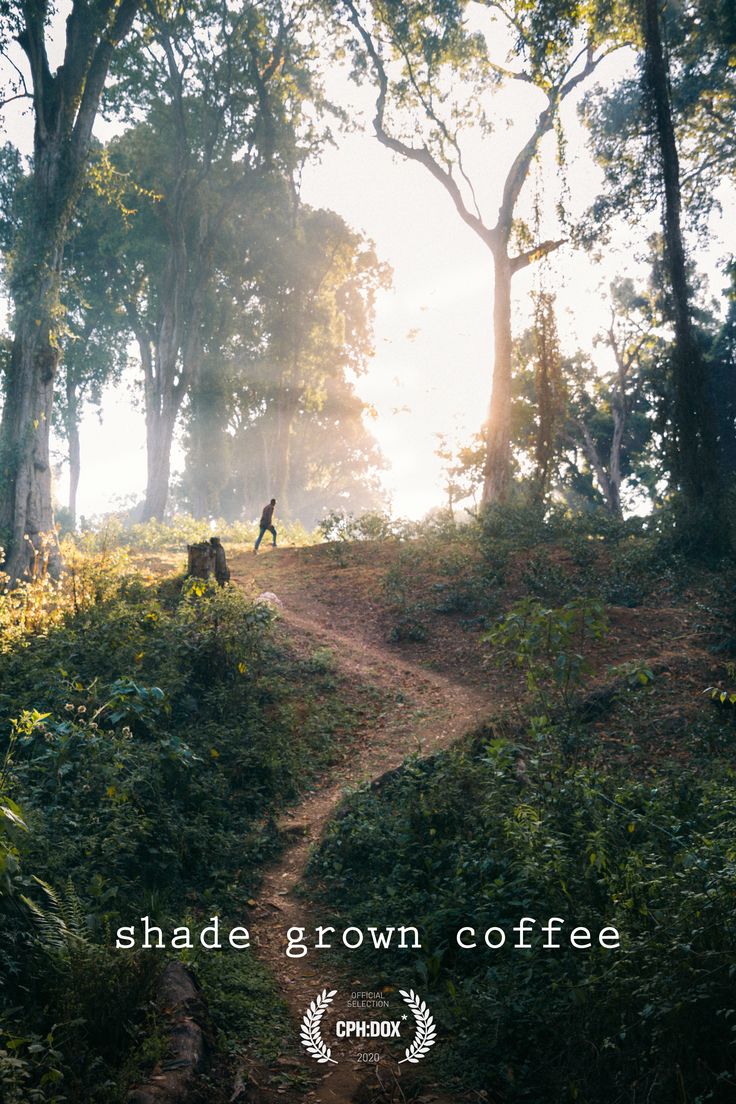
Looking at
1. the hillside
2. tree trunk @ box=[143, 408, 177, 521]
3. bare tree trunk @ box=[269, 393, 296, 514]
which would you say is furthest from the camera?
bare tree trunk @ box=[269, 393, 296, 514]

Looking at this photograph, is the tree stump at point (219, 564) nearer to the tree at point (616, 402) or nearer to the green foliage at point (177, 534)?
the green foliage at point (177, 534)

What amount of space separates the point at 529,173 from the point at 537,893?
23.8 metres

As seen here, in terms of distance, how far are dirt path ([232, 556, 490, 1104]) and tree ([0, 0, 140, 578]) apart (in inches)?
208

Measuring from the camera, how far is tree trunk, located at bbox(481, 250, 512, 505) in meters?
24.0

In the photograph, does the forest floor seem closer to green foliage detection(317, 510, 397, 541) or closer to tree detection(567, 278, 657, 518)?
green foliage detection(317, 510, 397, 541)

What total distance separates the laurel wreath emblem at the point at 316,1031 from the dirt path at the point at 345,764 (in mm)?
57

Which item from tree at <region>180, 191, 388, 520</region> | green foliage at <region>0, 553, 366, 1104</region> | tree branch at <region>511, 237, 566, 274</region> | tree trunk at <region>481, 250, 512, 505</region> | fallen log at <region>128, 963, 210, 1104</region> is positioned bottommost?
fallen log at <region>128, 963, 210, 1104</region>

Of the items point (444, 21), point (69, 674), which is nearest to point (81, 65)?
point (444, 21)

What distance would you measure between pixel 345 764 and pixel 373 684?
2905mm

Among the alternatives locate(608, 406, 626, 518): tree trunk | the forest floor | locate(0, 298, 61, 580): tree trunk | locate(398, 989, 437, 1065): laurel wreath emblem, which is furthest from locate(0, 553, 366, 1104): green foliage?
locate(608, 406, 626, 518): tree trunk

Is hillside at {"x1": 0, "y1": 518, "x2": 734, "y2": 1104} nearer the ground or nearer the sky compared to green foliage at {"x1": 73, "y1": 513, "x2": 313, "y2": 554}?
nearer the ground

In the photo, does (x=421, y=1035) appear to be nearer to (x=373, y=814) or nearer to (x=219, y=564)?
(x=373, y=814)

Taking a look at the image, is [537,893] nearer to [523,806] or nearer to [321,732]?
[523,806]

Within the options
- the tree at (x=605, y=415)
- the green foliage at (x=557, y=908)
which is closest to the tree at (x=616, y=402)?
the tree at (x=605, y=415)
